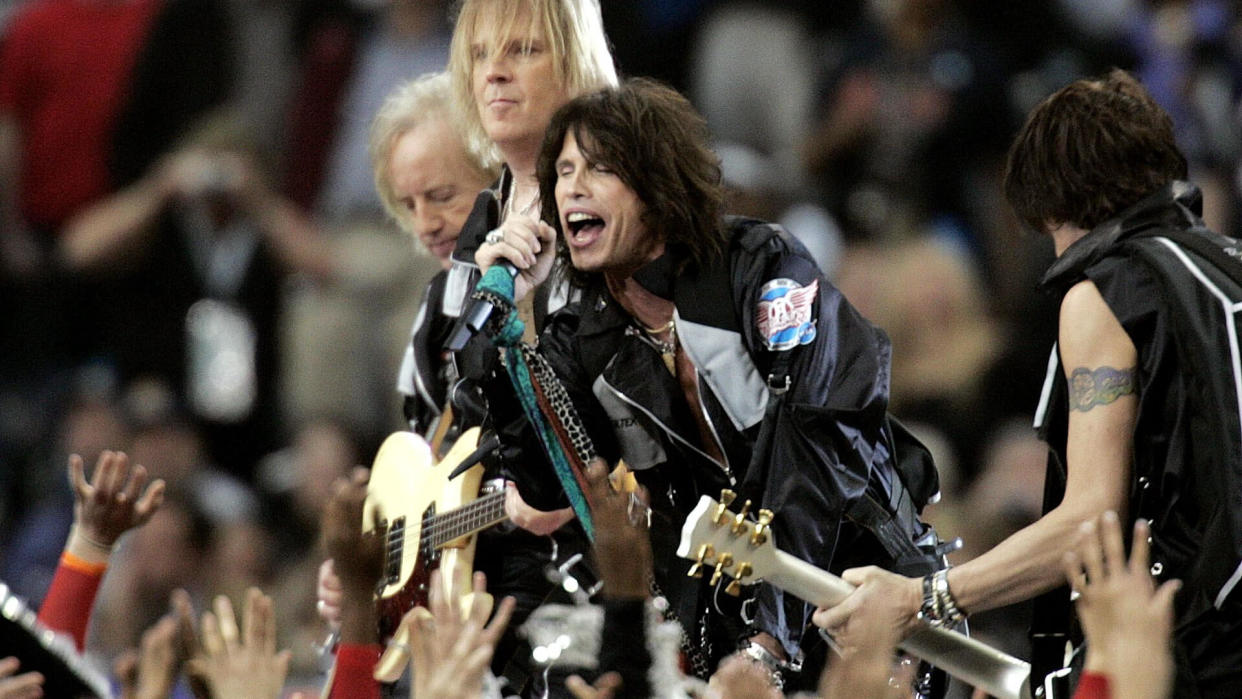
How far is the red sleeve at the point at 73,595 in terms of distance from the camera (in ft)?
11.3

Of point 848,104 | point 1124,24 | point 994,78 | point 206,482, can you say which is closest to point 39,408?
point 206,482

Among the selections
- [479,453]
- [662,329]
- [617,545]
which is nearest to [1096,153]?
[662,329]

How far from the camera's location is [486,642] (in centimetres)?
233

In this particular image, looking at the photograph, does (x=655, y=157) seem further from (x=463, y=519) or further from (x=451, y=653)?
(x=451, y=653)

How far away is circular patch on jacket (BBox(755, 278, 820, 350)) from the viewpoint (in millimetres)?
3184

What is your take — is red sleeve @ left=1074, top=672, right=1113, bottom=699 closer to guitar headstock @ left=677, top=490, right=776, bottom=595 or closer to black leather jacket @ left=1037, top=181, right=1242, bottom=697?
black leather jacket @ left=1037, top=181, right=1242, bottom=697

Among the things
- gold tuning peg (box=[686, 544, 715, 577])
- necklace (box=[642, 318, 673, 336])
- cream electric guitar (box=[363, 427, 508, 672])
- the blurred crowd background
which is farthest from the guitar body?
the blurred crowd background

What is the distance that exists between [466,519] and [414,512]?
243 millimetres

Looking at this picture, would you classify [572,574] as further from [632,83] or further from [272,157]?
[272,157]

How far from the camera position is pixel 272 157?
805 cm

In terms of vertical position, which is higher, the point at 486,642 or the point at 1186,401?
the point at 1186,401

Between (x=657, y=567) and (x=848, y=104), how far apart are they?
156 inches

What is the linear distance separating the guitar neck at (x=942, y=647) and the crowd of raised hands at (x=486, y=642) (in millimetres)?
124

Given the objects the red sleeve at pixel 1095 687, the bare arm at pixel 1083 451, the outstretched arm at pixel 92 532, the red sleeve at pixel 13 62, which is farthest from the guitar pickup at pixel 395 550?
the red sleeve at pixel 13 62
